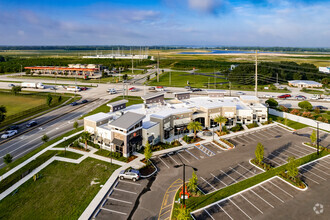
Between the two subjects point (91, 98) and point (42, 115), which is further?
point (91, 98)

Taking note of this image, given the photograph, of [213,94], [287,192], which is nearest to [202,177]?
[287,192]

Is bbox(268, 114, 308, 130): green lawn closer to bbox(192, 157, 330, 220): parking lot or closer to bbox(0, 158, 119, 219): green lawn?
bbox(192, 157, 330, 220): parking lot

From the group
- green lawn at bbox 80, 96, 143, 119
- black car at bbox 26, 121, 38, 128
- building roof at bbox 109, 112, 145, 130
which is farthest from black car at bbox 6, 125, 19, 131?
building roof at bbox 109, 112, 145, 130

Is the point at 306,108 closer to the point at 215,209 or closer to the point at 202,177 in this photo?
the point at 202,177

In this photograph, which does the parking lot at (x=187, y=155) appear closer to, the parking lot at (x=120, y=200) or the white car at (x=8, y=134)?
the parking lot at (x=120, y=200)

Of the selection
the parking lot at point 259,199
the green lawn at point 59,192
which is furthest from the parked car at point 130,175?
the parking lot at point 259,199
